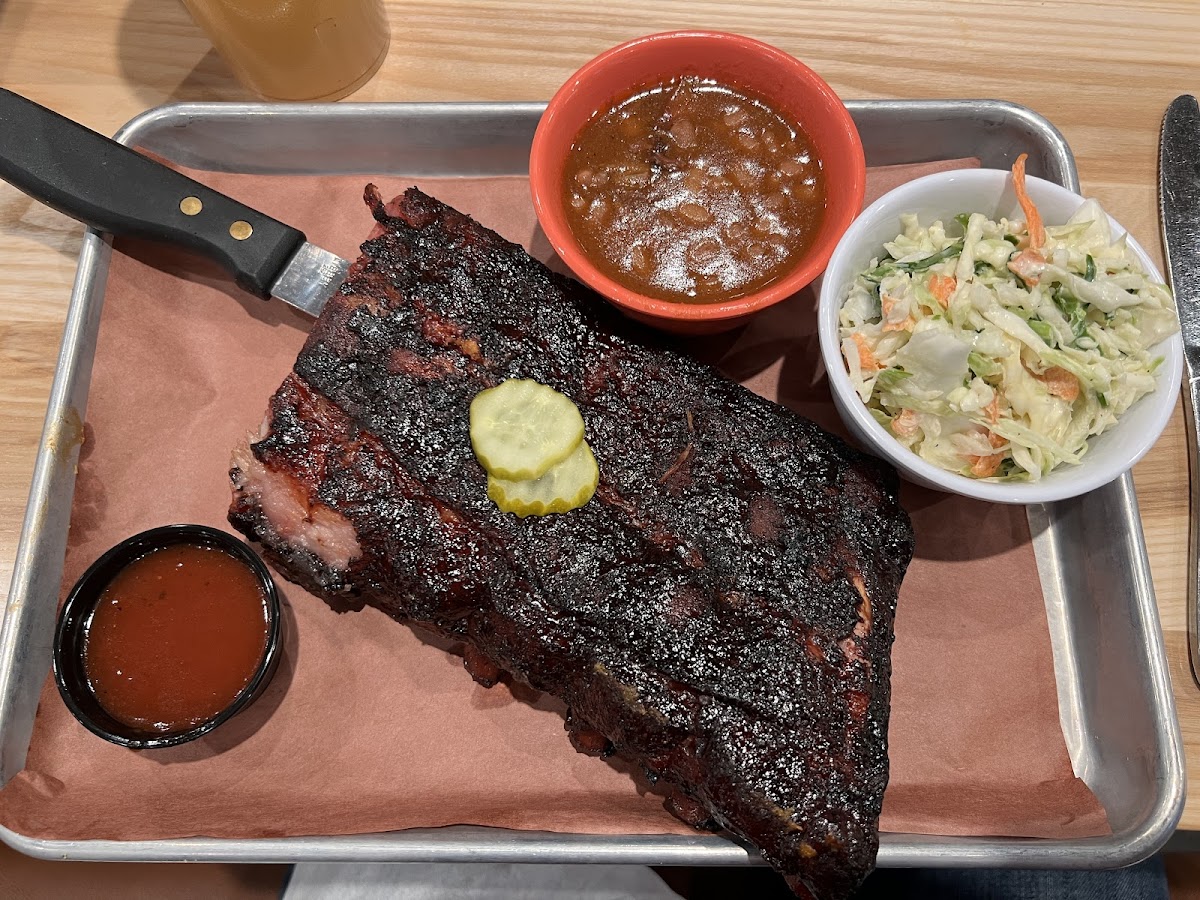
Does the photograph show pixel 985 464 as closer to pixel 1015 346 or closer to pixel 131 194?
pixel 1015 346

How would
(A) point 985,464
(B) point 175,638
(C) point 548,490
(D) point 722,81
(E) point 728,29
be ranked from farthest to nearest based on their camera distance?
(E) point 728,29
(D) point 722,81
(B) point 175,638
(A) point 985,464
(C) point 548,490

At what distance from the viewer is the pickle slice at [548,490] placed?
199 centimetres

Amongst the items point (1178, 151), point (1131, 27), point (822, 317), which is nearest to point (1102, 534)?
point (822, 317)

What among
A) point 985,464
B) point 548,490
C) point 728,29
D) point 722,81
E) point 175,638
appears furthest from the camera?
point 728,29

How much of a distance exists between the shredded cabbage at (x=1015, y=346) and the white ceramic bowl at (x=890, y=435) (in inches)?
1.6

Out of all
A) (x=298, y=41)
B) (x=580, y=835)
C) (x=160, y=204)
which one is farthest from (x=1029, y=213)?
(x=160, y=204)

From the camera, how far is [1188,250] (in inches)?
101

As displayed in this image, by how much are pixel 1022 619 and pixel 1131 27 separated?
2.27 m

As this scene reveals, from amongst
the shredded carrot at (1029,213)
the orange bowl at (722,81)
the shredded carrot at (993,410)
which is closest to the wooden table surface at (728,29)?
the orange bowl at (722,81)

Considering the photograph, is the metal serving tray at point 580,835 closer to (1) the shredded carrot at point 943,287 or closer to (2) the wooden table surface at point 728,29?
(2) the wooden table surface at point 728,29

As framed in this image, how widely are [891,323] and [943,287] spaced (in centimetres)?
16

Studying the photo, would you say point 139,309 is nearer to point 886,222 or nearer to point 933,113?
point 886,222

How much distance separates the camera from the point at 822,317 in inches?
84.3

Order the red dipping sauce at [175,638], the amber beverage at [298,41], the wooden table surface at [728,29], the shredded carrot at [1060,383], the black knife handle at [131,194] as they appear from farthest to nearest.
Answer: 1. the wooden table surface at [728,29]
2. the amber beverage at [298,41]
3. the black knife handle at [131,194]
4. the red dipping sauce at [175,638]
5. the shredded carrot at [1060,383]
